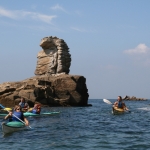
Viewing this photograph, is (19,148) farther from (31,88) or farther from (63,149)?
(31,88)

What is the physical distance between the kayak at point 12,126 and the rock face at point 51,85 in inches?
953

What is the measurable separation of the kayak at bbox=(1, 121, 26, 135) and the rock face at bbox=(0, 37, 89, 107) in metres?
24.2

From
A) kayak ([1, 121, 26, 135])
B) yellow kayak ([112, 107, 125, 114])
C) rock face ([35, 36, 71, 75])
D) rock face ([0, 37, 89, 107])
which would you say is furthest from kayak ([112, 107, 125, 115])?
rock face ([35, 36, 71, 75])

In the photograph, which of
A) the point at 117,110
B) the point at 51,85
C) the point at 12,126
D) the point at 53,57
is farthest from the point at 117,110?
the point at 53,57

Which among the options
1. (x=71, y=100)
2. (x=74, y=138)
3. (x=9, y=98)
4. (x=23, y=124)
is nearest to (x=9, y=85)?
(x=9, y=98)

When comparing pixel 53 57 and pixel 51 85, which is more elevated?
pixel 53 57

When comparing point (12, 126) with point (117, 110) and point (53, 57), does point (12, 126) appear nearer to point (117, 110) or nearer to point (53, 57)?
point (117, 110)

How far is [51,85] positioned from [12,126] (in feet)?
98.8

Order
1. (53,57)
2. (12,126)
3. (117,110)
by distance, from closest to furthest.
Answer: (12,126) → (117,110) → (53,57)

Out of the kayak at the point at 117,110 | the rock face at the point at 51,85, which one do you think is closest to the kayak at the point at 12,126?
the kayak at the point at 117,110

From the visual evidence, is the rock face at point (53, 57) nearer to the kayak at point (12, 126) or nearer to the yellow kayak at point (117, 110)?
the yellow kayak at point (117, 110)

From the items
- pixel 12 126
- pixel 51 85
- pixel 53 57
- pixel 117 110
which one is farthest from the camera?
pixel 53 57

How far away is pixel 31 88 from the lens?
4409 cm

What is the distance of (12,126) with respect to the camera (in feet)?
57.4
